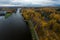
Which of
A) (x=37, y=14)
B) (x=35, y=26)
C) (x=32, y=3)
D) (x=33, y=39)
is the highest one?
(x=32, y=3)

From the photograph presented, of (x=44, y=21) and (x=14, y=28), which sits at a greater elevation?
(x=44, y=21)

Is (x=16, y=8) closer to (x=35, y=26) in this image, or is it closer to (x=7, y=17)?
(x=7, y=17)

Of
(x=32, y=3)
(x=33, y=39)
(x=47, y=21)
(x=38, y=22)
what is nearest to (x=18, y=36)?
(x=33, y=39)

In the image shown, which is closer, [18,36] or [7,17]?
[18,36]
